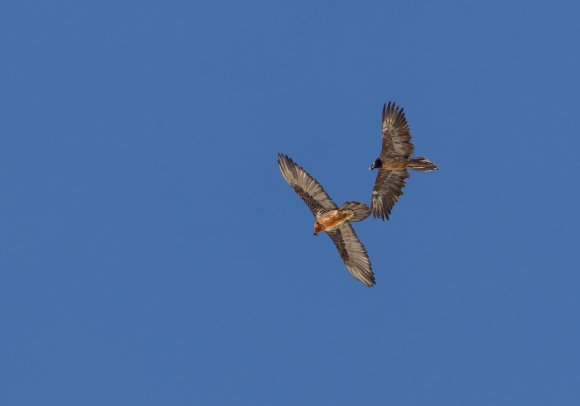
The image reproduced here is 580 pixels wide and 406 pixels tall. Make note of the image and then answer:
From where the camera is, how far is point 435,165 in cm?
3941

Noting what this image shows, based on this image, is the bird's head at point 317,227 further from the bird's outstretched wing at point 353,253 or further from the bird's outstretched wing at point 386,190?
the bird's outstretched wing at point 386,190

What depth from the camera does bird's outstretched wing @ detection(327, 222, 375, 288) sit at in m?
37.5

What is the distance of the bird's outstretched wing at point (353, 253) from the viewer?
123 ft

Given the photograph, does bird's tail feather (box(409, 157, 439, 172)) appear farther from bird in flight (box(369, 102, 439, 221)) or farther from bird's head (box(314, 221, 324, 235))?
bird's head (box(314, 221, 324, 235))

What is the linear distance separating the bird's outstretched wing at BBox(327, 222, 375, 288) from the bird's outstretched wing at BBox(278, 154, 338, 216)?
1.35 metres

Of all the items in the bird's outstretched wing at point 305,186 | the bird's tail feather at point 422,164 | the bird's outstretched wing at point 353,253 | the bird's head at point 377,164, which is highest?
the bird's head at point 377,164

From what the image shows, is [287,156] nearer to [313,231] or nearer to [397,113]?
[313,231]

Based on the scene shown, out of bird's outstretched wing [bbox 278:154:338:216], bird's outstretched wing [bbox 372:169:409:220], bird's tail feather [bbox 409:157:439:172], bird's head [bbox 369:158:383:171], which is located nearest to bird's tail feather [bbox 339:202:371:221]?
bird's outstretched wing [bbox 278:154:338:216]

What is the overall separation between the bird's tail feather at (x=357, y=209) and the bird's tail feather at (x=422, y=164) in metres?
5.11

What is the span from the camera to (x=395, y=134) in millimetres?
40625

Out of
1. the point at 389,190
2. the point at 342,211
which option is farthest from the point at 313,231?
the point at 389,190

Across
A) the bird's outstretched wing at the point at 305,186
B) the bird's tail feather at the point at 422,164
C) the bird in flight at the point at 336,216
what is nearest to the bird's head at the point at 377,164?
the bird's tail feather at the point at 422,164

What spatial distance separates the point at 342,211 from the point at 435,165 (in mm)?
6336

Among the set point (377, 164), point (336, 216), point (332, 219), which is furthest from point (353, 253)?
point (377, 164)
